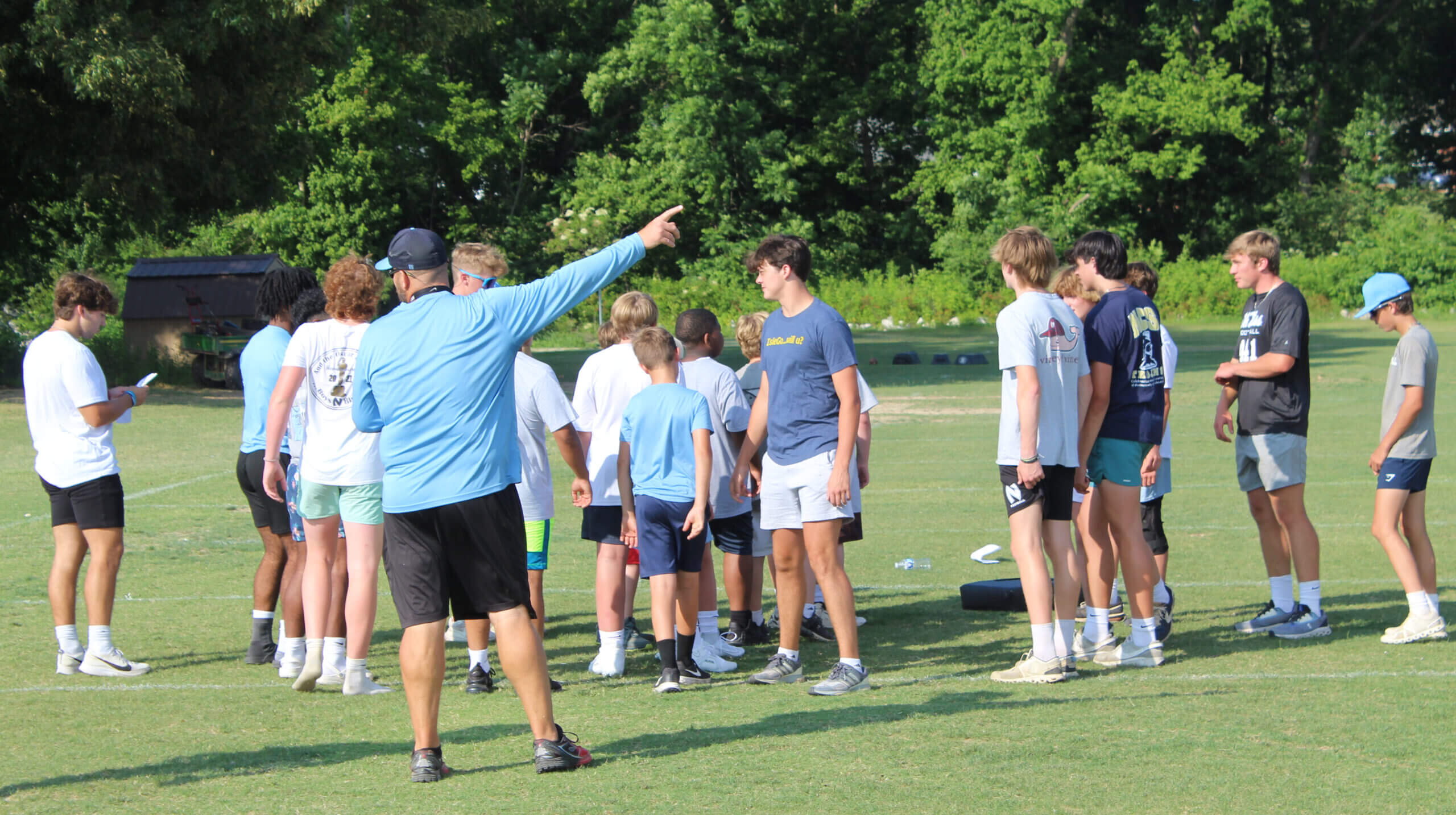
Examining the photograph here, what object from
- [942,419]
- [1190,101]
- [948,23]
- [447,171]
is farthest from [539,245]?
[942,419]

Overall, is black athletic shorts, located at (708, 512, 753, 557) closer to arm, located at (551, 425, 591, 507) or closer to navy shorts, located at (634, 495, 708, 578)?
navy shorts, located at (634, 495, 708, 578)

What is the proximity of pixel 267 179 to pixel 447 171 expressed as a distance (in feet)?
94.8

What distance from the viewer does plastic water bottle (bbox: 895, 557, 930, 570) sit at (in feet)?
31.4

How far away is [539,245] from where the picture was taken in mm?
54375

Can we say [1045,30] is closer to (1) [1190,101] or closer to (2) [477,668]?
(1) [1190,101]

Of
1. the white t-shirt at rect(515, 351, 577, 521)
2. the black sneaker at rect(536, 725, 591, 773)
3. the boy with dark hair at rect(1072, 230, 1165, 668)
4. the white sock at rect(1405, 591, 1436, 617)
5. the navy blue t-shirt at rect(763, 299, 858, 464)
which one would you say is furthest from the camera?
the white sock at rect(1405, 591, 1436, 617)

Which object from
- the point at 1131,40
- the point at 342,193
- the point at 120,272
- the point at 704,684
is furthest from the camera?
the point at 1131,40

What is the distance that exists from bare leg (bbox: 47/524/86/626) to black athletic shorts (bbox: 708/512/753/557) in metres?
3.08

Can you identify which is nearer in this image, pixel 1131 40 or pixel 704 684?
pixel 704 684

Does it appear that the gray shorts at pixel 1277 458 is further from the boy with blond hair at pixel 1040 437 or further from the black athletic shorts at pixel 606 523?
the black athletic shorts at pixel 606 523

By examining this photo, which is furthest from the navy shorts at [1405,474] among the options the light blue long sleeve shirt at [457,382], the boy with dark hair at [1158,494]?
the light blue long sleeve shirt at [457,382]

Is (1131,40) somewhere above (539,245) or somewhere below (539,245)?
above

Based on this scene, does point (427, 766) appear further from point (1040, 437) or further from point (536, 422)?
point (1040, 437)

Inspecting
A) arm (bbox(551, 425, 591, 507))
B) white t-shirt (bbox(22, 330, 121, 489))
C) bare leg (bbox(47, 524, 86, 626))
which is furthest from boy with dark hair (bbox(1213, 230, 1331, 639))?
bare leg (bbox(47, 524, 86, 626))
